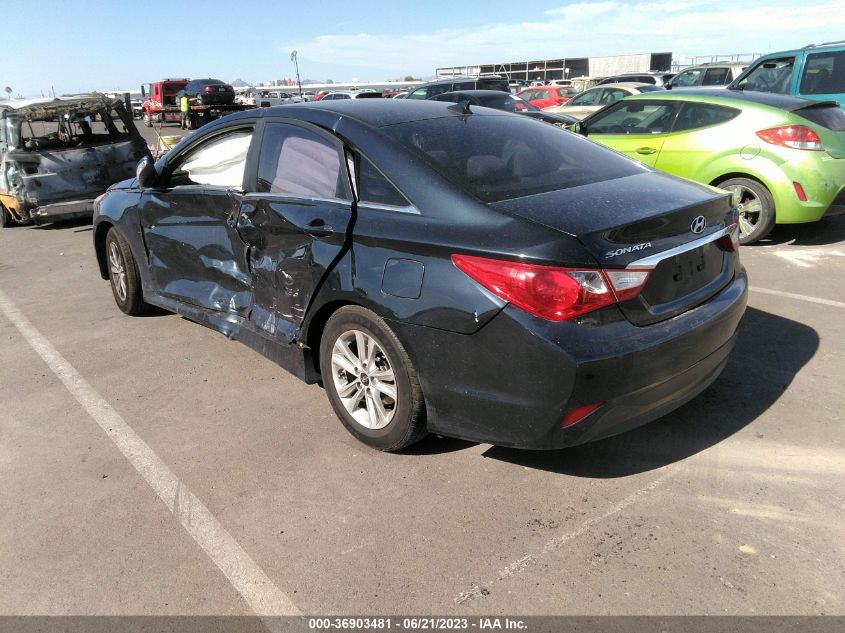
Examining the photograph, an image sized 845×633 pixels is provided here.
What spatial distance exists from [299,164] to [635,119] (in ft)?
17.5

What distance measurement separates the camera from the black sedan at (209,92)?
1105 inches

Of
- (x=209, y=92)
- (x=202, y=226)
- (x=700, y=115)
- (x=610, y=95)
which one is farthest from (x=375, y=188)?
(x=209, y=92)

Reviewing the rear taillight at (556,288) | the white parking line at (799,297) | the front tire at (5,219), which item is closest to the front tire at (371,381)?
the rear taillight at (556,288)

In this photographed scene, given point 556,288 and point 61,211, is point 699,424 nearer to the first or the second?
point 556,288

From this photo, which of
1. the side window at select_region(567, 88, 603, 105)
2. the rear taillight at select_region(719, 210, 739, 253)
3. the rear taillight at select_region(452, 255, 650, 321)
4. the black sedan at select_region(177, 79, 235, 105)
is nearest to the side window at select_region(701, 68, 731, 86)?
the side window at select_region(567, 88, 603, 105)

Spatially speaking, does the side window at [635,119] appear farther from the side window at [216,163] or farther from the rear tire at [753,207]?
the side window at [216,163]

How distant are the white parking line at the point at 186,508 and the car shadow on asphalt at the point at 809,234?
19.8 ft

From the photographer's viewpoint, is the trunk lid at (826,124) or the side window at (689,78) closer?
the trunk lid at (826,124)

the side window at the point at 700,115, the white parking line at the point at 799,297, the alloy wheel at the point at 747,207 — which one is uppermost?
the side window at the point at 700,115

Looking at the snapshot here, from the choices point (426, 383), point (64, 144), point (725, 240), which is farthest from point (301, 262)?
point (64, 144)

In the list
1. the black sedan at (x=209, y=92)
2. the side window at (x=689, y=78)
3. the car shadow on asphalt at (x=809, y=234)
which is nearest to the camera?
the car shadow on asphalt at (x=809, y=234)

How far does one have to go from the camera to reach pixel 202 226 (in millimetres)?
4227

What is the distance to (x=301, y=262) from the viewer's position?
3.40m

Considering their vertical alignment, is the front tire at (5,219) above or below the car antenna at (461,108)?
below
